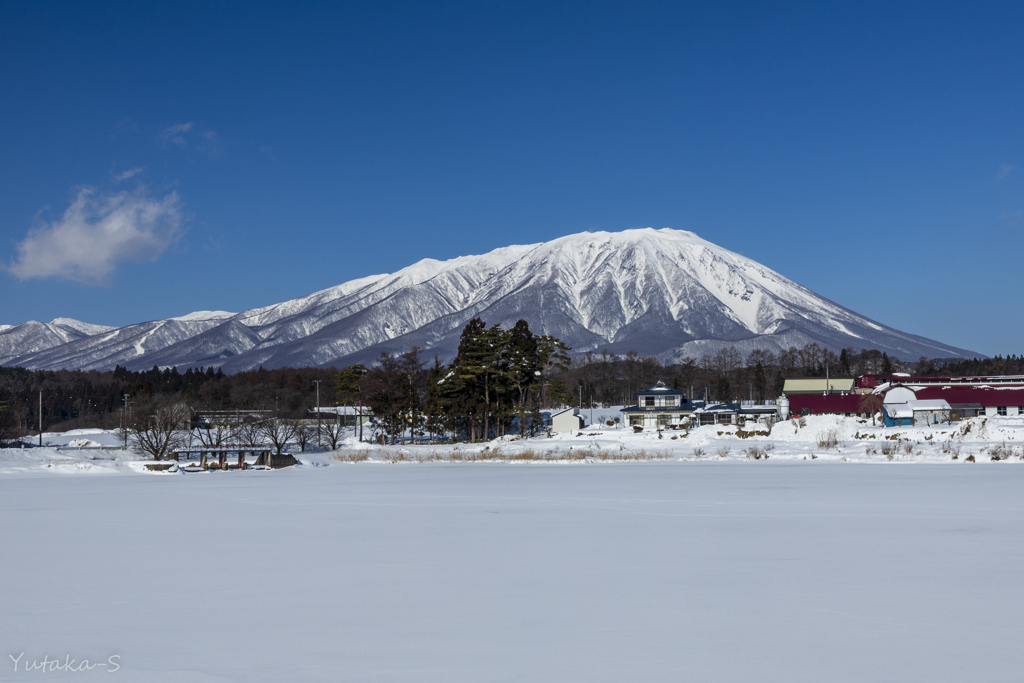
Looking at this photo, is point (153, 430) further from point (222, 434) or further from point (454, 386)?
point (454, 386)

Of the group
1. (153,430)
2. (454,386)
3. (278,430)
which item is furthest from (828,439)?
(278,430)

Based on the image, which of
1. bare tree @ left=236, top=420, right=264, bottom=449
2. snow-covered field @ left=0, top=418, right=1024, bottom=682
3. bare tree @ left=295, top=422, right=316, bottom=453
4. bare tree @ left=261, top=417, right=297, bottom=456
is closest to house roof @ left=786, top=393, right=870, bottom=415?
bare tree @ left=295, top=422, right=316, bottom=453

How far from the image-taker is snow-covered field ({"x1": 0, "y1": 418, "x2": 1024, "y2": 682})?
6.52m

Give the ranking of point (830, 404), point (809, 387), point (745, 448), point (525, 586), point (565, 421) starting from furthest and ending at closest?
point (809, 387) → point (830, 404) → point (565, 421) → point (745, 448) → point (525, 586)

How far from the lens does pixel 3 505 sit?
1892cm

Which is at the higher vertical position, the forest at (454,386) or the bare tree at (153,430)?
the forest at (454,386)

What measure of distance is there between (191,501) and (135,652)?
1385 centimetres

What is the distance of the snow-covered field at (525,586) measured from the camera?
6.52m

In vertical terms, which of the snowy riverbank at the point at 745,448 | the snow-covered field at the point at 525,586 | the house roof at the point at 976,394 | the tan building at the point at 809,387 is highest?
the tan building at the point at 809,387

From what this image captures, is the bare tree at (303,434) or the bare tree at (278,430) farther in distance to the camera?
the bare tree at (303,434)

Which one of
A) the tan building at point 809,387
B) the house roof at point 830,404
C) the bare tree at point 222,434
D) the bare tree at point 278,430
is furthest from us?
the tan building at point 809,387

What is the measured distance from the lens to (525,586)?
363 inches

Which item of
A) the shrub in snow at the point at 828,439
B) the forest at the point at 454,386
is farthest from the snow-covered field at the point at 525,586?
the forest at the point at 454,386

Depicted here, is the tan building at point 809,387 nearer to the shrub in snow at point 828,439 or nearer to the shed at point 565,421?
the shed at point 565,421
